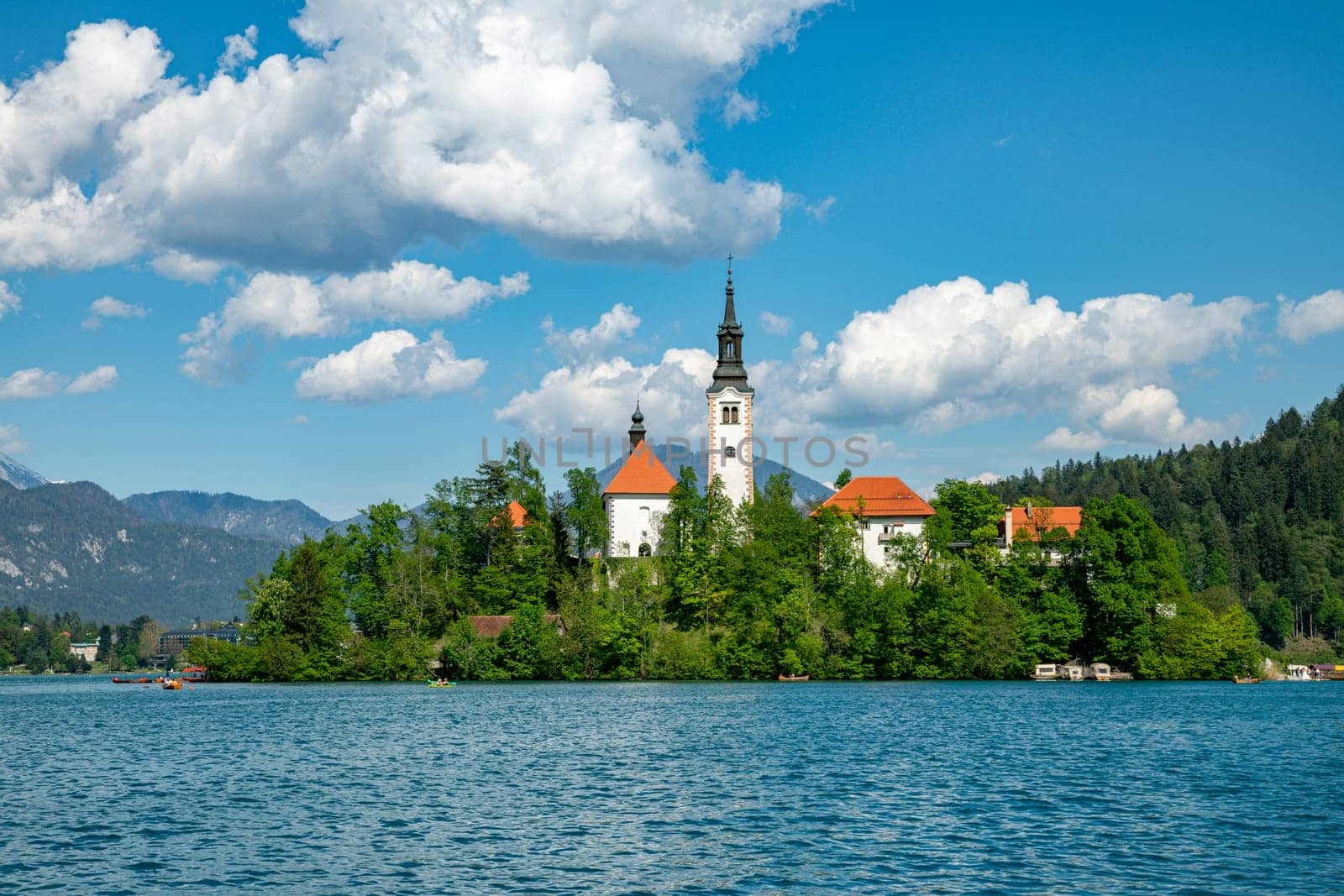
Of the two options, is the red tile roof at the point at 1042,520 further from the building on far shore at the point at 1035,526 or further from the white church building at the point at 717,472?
the white church building at the point at 717,472

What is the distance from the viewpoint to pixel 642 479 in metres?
115

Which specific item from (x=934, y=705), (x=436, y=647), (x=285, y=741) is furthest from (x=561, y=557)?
(x=285, y=741)

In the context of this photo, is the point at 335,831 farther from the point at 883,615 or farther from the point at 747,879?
the point at 883,615

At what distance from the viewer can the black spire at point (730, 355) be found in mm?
112688

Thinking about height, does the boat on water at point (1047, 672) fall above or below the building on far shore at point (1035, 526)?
below

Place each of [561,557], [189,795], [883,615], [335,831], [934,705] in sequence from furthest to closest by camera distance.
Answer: [561,557] < [883,615] < [934,705] < [189,795] < [335,831]

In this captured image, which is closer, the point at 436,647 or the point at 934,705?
the point at 934,705

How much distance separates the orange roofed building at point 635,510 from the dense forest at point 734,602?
238cm

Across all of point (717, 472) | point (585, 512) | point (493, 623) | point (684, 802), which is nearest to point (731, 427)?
point (717, 472)

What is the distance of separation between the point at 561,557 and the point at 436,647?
13.7m

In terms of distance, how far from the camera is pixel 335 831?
29.2 metres

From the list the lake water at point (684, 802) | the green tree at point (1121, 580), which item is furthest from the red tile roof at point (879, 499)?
the lake water at point (684, 802)

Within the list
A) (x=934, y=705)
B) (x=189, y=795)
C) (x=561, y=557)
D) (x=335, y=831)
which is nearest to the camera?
(x=335, y=831)

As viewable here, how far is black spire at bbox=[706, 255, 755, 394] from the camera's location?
112688mm
